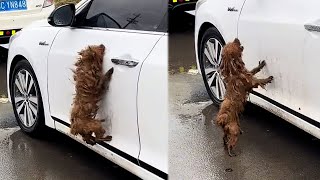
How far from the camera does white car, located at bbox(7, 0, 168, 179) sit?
114 inches

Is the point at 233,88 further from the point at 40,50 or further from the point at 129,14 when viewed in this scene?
the point at 40,50

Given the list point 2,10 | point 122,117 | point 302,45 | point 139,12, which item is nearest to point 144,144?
point 122,117

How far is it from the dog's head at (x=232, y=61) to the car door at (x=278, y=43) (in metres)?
0.23

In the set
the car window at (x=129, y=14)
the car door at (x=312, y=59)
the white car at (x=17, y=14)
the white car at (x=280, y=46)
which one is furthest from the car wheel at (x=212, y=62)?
the white car at (x=17, y=14)

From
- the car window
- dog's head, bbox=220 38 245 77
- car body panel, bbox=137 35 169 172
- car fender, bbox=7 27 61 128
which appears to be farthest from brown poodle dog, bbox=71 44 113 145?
dog's head, bbox=220 38 245 77

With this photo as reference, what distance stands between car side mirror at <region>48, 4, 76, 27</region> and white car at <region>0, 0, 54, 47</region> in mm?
3555

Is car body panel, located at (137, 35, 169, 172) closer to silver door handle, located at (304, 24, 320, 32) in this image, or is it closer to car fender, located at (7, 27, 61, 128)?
silver door handle, located at (304, 24, 320, 32)

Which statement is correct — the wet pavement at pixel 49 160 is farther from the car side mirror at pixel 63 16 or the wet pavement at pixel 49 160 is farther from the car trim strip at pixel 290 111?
the car trim strip at pixel 290 111

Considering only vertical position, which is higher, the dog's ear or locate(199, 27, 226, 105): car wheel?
the dog's ear

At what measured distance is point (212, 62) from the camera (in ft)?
16.5

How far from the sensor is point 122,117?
3217 millimetres

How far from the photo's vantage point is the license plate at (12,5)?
737 centimetres

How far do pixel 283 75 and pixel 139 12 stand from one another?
1.30 meters

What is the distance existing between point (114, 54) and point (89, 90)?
28cm
